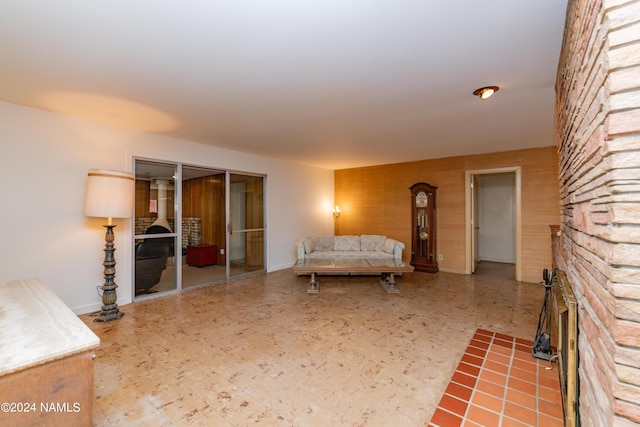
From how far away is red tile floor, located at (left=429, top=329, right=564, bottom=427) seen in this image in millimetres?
1684

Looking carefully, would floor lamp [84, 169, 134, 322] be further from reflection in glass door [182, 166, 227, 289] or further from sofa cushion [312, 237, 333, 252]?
sofa cushion [312, 237, 333, 252]

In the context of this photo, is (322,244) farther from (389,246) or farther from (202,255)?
(202,255)

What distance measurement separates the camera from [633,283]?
0.73 m

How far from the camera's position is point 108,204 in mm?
3082

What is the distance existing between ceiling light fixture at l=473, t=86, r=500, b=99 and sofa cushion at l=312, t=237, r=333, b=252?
3.94 meters

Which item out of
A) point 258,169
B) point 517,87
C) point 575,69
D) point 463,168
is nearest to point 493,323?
point 517,87

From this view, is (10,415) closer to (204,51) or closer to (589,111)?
(204,51)

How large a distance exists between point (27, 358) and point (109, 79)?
7.55 ft

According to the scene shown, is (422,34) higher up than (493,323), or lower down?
higher up

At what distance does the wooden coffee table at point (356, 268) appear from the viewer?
433 centimetres

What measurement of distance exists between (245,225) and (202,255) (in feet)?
3.13

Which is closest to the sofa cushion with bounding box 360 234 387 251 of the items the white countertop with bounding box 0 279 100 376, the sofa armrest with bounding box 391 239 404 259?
the sofa armrest with bounding box 391 239 404 259

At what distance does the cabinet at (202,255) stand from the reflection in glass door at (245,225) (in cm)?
28

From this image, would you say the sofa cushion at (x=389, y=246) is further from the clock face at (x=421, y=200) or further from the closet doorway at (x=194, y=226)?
the closet doorway at (x=194, y=226)
